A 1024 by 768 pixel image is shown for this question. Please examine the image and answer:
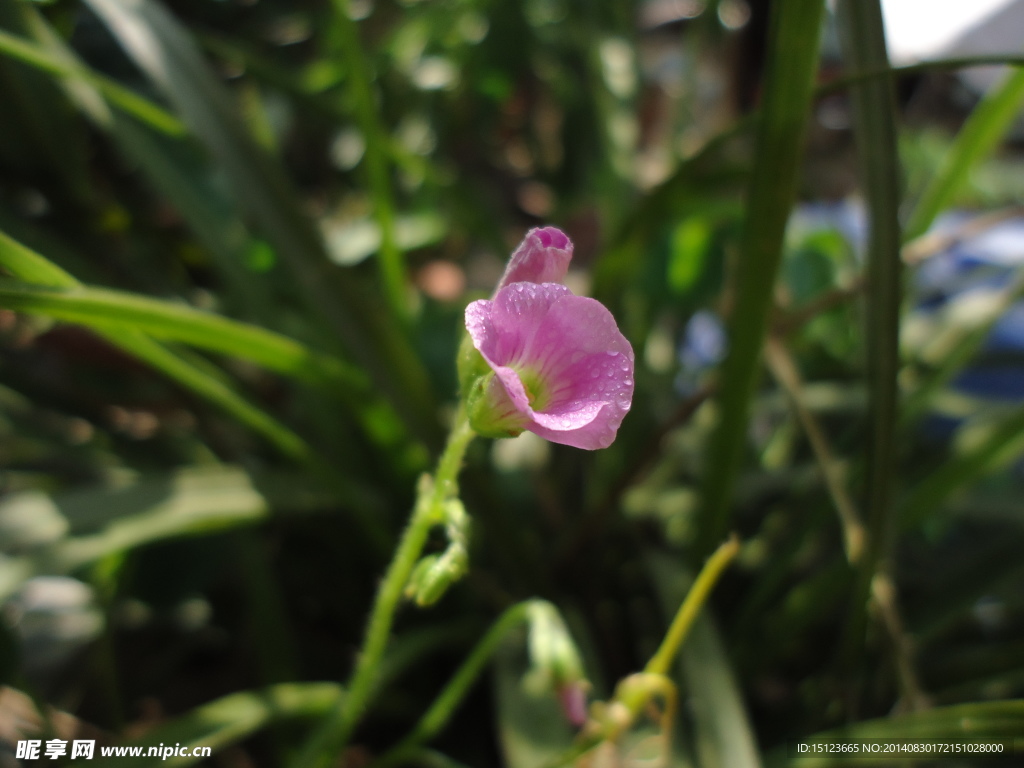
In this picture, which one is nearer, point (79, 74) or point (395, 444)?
point (79, 74)

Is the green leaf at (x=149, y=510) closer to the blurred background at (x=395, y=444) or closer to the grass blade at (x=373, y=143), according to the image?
the blurred background at (x=395, y=444)

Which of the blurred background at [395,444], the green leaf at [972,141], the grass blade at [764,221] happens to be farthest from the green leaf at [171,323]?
the green leaf at [972,141]

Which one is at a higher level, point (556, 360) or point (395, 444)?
point (395, 444)

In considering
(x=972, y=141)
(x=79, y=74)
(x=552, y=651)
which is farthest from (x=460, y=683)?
(x=972, y=141)

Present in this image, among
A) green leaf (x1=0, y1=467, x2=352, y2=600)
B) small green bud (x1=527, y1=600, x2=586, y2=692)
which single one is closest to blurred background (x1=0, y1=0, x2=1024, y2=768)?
green leaf (x1=0, y1=467, x2=352, y2=600)

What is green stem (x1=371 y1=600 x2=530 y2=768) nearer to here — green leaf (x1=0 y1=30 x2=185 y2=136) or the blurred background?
the blurred background

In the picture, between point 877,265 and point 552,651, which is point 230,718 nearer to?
point 552,651

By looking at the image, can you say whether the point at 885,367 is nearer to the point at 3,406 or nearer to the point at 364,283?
the point at 364,283

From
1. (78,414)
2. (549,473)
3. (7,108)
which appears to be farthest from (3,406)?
(549,473)
